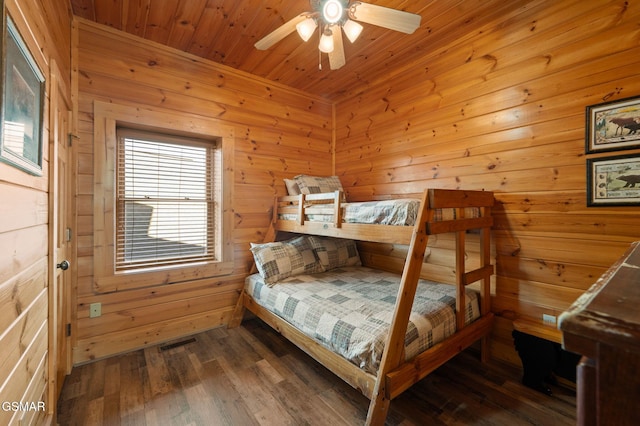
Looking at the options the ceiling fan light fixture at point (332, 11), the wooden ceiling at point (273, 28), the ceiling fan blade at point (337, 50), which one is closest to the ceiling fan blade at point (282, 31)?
the ceiling fan light fixture at point (332, 11)

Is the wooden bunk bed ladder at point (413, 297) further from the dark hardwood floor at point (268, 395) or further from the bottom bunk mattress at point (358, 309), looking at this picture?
the dark hardwood floor at point (268, 395)

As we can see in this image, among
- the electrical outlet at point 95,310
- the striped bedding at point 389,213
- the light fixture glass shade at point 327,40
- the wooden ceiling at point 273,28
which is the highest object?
the wooden ceiling at point 273,28

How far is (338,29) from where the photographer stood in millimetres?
1711

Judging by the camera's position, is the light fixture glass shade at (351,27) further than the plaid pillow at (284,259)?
No

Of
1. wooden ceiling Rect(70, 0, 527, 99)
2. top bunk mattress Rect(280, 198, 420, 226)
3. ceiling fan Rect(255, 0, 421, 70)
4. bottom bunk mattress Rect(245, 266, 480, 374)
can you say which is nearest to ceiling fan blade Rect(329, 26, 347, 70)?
ceiling fan Rect(255, 0, 421, 70)

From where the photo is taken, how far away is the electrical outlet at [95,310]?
6.86ft

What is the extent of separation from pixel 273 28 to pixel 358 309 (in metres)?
2.23

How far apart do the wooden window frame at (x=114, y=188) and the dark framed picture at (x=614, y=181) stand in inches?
114

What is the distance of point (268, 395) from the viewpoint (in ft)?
5.58

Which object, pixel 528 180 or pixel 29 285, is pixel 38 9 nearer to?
pixel 29 285

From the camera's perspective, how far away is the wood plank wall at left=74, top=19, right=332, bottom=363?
209 centimetres

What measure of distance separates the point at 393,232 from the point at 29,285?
177 cm

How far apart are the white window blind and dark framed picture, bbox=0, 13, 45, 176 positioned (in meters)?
1.24

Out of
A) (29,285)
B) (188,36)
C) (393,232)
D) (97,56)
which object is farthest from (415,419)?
(97,56)
